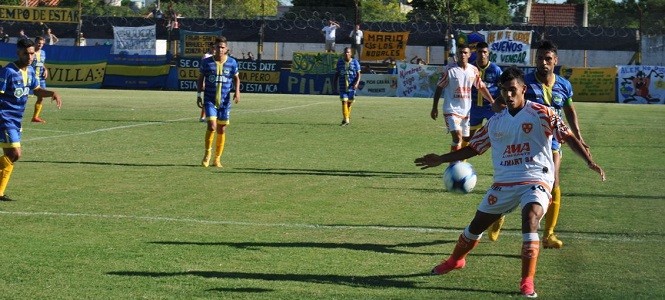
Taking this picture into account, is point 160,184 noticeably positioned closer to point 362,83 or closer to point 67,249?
point 67,249

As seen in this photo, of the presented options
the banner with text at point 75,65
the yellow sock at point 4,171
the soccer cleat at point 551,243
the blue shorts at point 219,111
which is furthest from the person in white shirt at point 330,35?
the soccer cleat at point 551,243

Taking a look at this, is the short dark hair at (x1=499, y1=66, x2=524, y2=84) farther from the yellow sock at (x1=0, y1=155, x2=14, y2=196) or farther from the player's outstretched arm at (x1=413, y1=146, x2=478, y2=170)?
the yellow sock at (x1=0, y1=155, x2=14, y2=196)

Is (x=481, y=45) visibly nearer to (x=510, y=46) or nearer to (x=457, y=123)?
(x=457, y=123)

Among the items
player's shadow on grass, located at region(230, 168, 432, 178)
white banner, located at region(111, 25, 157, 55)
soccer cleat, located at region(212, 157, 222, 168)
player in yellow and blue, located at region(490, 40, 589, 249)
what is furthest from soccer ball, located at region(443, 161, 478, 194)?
white banner, located at region(111, 25, 157, 55)

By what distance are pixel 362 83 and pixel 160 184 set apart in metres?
34.1

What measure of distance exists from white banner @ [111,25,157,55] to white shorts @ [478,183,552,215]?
148ft

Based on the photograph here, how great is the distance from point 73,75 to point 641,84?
2551 centimetres

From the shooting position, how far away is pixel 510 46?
161 ft

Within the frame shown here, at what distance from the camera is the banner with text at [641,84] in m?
45.9

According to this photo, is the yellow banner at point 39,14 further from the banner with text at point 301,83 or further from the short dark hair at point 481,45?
the short dark hair at point 481,45

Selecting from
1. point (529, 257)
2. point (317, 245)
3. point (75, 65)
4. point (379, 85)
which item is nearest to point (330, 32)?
point (379, 85)

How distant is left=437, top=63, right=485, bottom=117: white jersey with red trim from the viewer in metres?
16.6

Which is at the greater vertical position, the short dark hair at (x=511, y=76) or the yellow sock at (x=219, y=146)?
the short dark hair at (x=511, y=76)

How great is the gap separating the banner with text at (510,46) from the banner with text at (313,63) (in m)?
7.30
